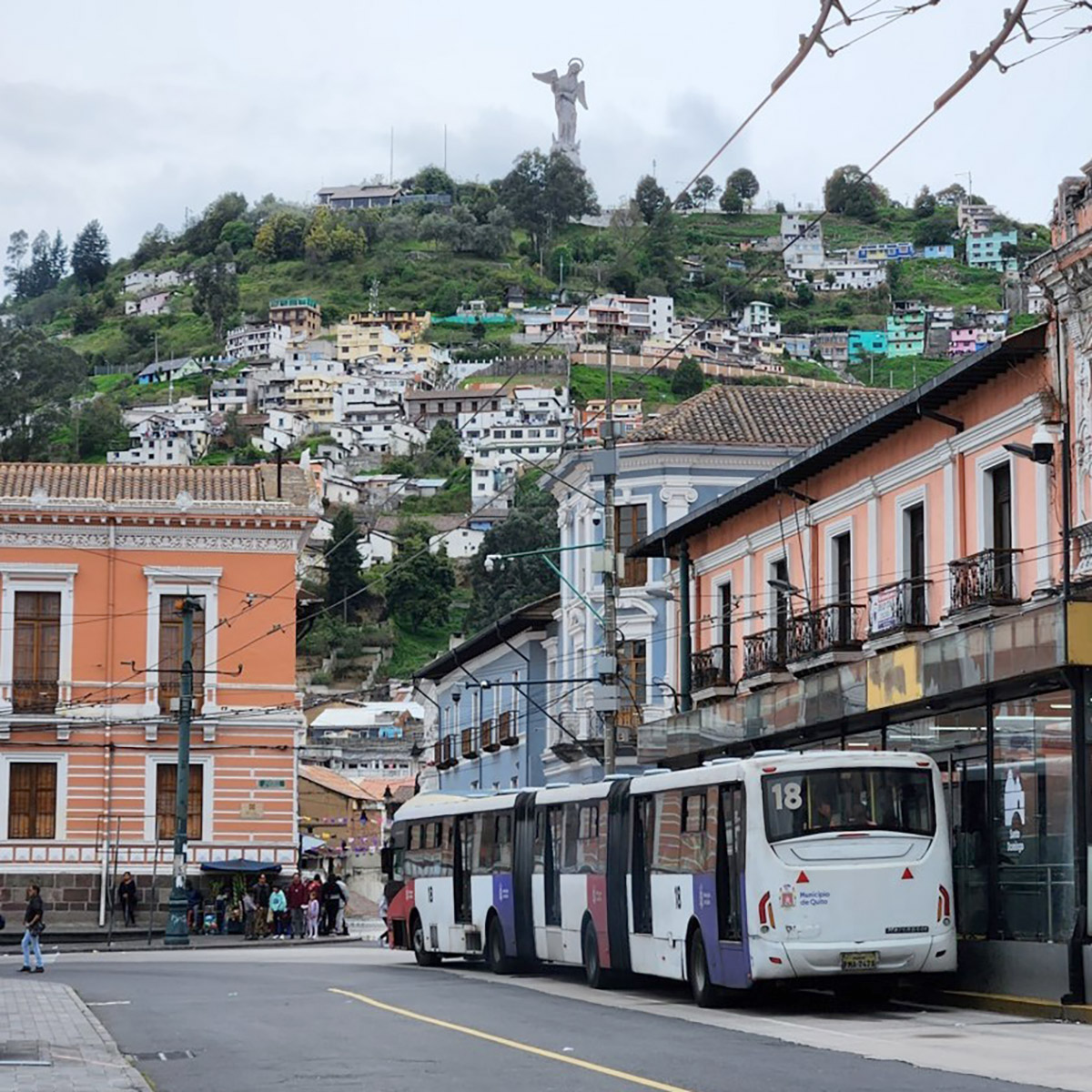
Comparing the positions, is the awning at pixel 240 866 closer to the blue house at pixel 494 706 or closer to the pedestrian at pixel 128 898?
the pedestrian at pixel 128 898

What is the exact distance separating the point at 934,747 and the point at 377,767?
133749 mm

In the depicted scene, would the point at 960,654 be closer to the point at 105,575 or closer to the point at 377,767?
the point at 105,575

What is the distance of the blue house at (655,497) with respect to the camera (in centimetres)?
5559

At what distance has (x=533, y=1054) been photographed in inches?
723

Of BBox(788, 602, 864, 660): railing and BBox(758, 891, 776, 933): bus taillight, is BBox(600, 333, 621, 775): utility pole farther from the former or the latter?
BBox(758, 891, 776, 933): bus taillight

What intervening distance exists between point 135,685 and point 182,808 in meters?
8.01

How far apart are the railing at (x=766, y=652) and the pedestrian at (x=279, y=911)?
49.9 feet

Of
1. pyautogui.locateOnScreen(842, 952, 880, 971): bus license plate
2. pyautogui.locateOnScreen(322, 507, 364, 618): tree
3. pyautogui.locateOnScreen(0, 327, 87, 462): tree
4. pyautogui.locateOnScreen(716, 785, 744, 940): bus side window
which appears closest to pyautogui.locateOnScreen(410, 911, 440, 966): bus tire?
pyautogui.locateOnScreen(716, 785, 744, 940): bus side window

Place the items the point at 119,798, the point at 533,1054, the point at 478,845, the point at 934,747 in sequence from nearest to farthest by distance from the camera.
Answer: the point at 533,1054 → the point at 934,747 → the point at 478,845 → the point at 119,798

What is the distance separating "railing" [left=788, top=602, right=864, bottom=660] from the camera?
37750 millimetres

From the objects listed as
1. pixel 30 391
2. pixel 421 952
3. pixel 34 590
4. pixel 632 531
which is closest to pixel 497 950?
pixel 421 952

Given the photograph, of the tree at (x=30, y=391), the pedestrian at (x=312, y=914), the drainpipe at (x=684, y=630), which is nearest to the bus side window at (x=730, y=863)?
the drainpipe at (x=684, y=630)

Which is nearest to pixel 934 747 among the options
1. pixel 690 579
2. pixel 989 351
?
pixel 989 351

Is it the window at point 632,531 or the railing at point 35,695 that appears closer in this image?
the railing at point 35,695
